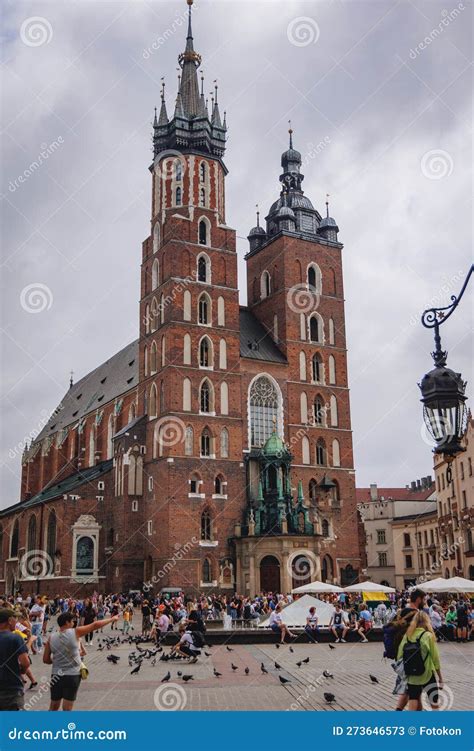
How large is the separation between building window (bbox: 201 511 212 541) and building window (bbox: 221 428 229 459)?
3.42 meters

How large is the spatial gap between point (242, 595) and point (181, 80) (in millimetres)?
33200

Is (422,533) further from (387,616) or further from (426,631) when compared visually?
(426,631)

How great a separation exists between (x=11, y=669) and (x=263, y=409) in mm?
39612

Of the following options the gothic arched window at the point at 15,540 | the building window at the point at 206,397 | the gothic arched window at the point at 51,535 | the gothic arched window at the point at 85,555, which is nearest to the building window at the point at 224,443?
the building window at the point at 206,397

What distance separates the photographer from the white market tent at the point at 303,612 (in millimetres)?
24672

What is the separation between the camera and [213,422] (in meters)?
43.5

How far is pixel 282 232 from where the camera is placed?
50.1m

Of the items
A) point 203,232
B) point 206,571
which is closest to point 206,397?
point 206,571

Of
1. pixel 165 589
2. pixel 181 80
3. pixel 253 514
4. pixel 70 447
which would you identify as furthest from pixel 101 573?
pixel 181 80

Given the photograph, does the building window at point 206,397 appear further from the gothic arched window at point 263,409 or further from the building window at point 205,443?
the gothic arched window at point 263,409

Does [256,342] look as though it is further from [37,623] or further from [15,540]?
[37,623]

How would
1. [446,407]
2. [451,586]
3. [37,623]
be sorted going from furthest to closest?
[451,586] < [37,623] < [446,407]

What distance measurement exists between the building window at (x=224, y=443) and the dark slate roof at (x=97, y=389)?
1116 centimetres

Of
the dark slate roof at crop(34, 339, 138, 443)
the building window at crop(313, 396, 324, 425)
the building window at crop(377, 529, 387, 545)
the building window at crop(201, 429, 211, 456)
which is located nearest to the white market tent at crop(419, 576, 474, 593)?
the building window at crop(201, 429, 211, 456)
